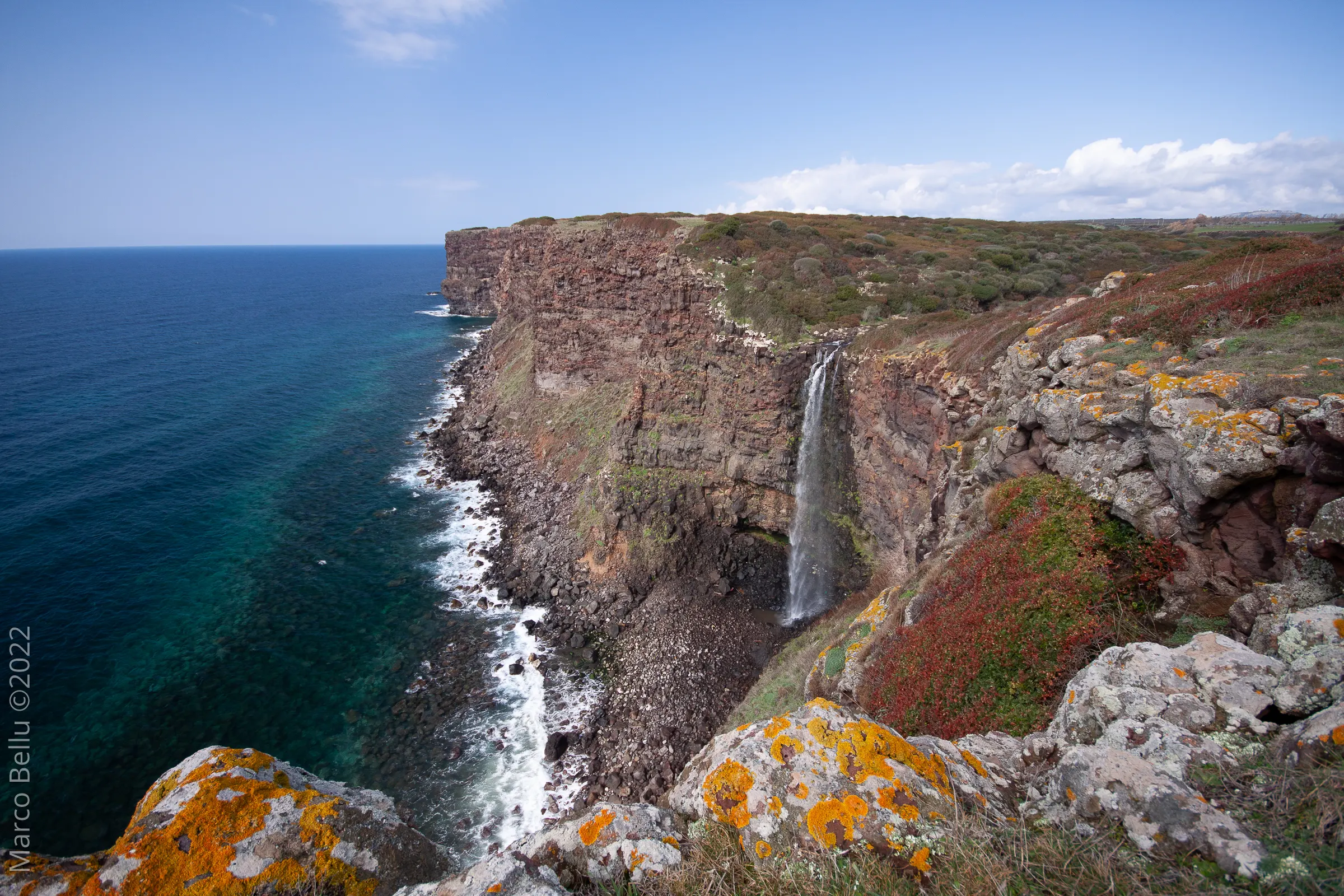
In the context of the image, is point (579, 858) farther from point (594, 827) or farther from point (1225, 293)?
point (1225, 293)

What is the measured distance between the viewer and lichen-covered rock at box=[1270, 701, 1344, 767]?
14.2ft

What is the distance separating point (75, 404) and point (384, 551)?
40548 mm

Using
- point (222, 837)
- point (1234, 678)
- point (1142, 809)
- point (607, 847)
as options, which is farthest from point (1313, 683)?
point (222, 837)

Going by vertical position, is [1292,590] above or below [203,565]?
above

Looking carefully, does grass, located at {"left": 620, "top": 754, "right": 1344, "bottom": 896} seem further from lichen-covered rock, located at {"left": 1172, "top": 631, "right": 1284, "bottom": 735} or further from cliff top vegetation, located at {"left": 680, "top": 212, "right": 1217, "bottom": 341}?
cliff top vegetation, located at {"left": 680, "top": 212, "right": 1217, "bottom": 341}

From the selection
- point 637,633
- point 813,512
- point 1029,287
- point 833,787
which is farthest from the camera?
point 1029,287

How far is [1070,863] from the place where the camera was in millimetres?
4363

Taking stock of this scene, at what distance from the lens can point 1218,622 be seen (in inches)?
326

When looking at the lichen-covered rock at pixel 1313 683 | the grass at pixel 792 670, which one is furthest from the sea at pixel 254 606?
the lichen-covered rock at pixel 1313 683

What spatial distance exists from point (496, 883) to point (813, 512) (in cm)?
2755

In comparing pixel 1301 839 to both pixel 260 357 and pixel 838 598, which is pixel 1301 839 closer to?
pixel 838 598

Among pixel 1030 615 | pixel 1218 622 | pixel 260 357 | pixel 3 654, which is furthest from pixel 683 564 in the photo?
pixel 260 357

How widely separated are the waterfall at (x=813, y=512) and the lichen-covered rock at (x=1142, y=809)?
2386 cm

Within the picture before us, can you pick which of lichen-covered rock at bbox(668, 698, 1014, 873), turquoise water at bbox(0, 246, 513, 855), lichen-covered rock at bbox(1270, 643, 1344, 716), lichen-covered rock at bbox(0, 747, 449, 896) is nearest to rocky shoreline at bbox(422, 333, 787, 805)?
turquoise water at bbox(0, 246, 513, 855)
